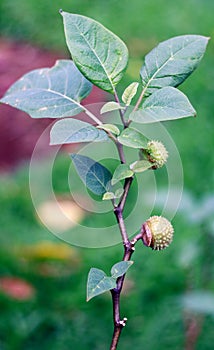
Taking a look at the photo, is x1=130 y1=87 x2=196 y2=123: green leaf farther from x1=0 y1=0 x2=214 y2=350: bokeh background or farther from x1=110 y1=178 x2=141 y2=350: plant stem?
x1=0 y1=0 x2=214 y2=350: bokeh background

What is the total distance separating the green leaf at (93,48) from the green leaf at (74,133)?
0.06 m

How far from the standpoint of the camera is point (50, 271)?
8.29 feet

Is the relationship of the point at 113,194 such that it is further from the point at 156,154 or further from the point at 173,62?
the point at 173,62

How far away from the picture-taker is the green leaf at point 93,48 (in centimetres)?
71

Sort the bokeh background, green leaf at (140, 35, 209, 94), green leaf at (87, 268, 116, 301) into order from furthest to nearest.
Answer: the bokeh background → green leaf at (140, 35, 209, 94) → green leaf at (87, 268, 116, 301)

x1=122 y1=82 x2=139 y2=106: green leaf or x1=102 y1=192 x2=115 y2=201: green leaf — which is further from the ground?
x1=122 y1=82 x2=139 y2=106: green leaf

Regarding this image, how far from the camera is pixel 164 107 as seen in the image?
69 centimetres

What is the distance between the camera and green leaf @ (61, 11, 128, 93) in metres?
0.71

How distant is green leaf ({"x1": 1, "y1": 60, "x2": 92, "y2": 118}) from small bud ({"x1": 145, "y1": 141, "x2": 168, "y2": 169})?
99 mm

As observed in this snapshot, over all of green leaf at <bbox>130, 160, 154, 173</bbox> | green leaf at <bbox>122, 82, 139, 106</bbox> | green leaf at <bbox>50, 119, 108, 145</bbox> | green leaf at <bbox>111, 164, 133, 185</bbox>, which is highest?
green leaf at <bbox>122, 82, 139, 106</bbox>

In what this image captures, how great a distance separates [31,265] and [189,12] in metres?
2.75

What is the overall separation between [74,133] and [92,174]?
0.21ft

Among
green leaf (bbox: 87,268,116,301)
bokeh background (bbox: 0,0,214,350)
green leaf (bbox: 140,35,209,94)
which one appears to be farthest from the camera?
bokeh background (bbox: 0,0,214,350)

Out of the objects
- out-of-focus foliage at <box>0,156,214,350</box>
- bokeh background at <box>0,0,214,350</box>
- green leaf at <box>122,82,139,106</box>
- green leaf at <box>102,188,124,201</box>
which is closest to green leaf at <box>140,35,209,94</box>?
green leaf at <box>122,82,139,106</box>
